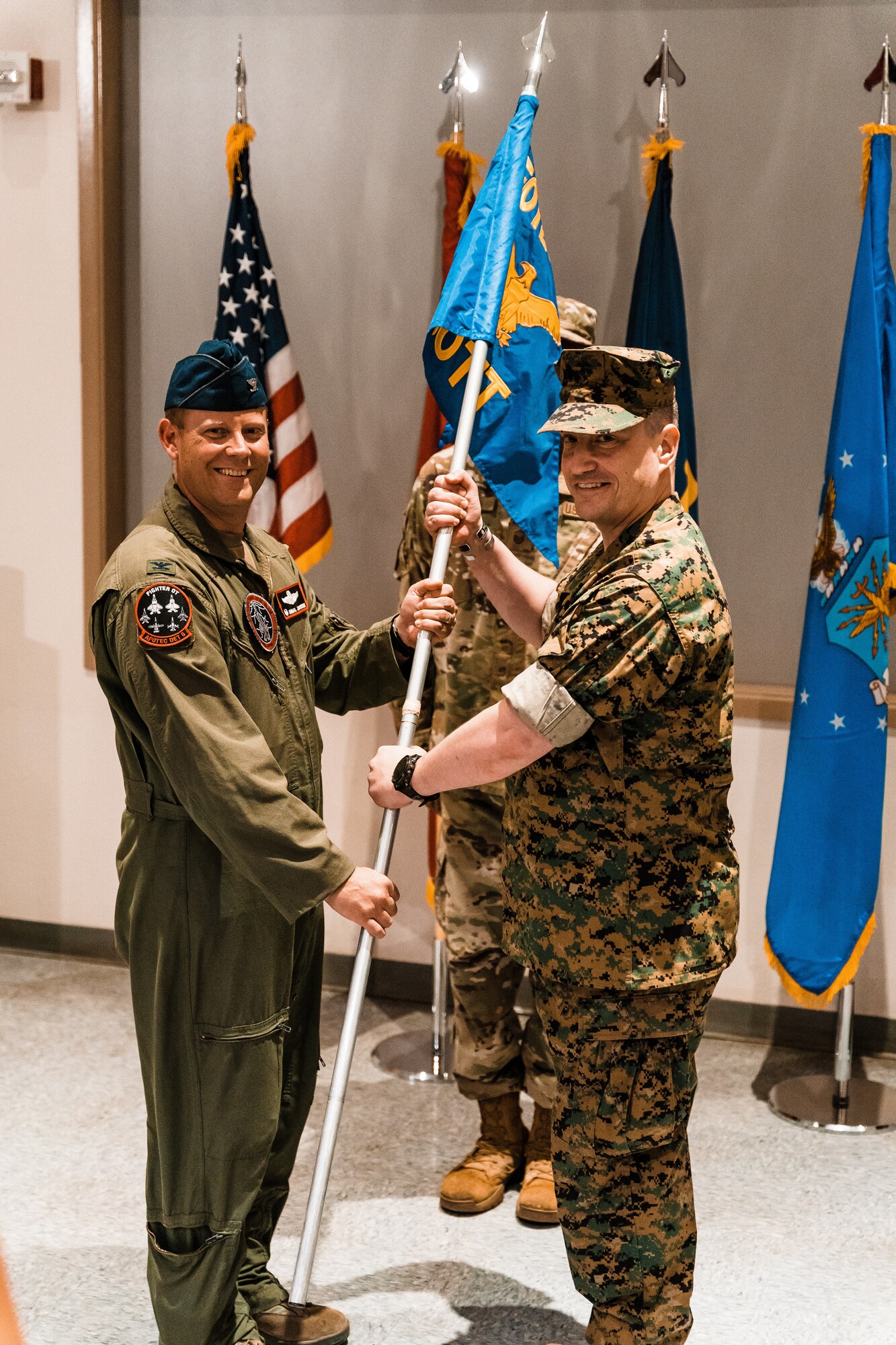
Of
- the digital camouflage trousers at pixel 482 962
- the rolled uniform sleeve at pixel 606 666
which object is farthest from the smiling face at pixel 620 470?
the digital camouflage trousers at pixel 482 962

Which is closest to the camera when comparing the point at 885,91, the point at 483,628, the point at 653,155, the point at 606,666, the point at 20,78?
the point at 606,666

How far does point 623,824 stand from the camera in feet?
6.48

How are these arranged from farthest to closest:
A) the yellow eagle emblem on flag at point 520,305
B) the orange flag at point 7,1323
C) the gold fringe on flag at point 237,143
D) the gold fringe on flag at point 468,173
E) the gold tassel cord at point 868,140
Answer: the gold fringe on flag at point 237,143, the gold fringe on flag at point 468,173, the gold tassel cord at point 868,140, the yellow eagle emblem on flag at point 520,305, the orange flag at point 7,1323

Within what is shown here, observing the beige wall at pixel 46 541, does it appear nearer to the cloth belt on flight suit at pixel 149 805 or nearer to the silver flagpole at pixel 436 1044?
the silver flagpole at pixel 436 1044

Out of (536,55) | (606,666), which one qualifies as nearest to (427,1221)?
(606,666)

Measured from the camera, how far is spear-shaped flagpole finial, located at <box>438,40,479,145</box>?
3.16m

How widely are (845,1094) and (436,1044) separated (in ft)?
3.38

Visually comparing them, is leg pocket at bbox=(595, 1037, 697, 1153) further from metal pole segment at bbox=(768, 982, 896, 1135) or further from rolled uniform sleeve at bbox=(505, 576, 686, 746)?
metal pole segment at bbox=(768, 982, 896, 1135)

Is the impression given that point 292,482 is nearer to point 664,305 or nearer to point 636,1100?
point 664,305

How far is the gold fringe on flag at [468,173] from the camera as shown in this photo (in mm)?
3469

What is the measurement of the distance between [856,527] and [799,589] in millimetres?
493

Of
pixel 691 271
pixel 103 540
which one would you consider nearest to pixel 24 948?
pixel 103 540

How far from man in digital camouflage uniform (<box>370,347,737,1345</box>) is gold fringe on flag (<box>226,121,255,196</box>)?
1.92 metres

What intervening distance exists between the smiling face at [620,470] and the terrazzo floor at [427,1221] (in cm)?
144
